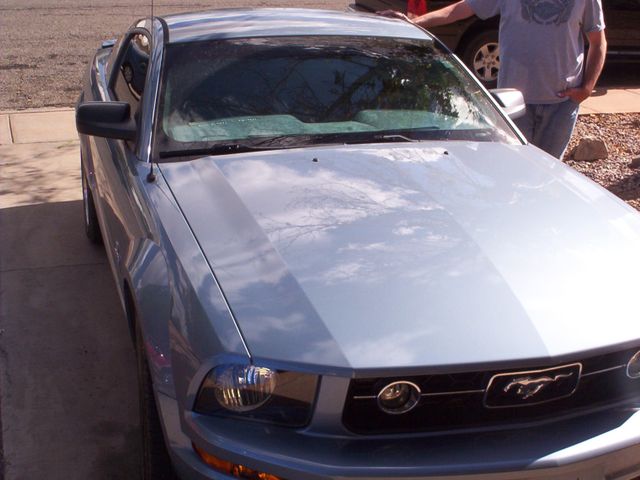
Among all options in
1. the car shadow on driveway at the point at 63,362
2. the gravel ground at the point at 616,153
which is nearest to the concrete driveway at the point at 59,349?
the car shadow on driveway at the point at 63,362

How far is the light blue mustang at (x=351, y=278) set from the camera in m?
2.57

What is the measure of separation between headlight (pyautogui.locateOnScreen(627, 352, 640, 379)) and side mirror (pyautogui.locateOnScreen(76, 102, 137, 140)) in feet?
7.28

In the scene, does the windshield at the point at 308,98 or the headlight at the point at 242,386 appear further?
the windshield at the point at 308,98

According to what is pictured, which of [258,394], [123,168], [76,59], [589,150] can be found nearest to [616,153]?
[589,150]

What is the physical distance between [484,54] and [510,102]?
5845 millimetres

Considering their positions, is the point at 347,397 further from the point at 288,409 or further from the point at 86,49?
the point at 86,49

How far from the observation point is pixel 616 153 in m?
8.19

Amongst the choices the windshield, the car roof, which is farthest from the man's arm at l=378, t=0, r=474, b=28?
the windshield

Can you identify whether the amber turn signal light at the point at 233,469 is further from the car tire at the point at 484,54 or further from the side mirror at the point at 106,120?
the car tire at the point at 484,54

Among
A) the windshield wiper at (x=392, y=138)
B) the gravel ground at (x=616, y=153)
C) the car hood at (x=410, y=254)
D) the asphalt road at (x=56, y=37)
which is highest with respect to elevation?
the car hood at (x=410, y=254)

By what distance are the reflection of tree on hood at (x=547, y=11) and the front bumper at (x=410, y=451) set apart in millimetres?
3191

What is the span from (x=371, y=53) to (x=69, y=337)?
6.75 ft

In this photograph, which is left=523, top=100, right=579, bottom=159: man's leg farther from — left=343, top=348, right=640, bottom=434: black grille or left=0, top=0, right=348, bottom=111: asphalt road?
left=0, top=0, right=348, bottom=111: asphalt road

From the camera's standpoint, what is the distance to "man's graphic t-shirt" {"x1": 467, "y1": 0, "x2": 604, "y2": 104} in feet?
17.5
